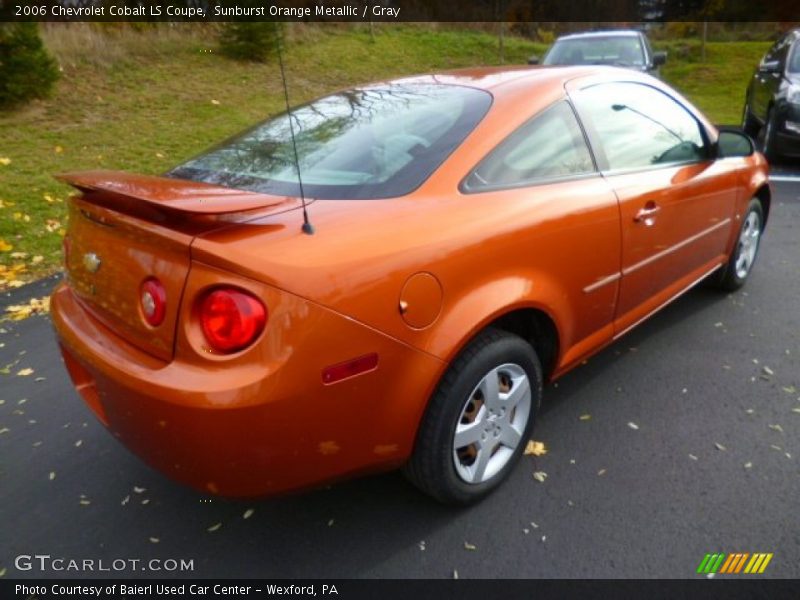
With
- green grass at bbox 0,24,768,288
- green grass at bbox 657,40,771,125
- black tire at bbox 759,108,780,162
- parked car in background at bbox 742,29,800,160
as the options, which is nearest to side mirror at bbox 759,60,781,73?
parked car in background at bbox 742,29,800,160

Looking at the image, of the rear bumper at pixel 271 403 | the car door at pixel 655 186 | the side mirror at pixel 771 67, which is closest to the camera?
the rear bumper at pixel 271 403

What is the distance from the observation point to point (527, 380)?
2383 millimetres

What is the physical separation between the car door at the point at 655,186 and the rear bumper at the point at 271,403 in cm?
132

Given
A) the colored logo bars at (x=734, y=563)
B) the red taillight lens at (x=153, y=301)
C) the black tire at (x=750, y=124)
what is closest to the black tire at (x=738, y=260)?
the colored logo bars at (x=734, y=563)

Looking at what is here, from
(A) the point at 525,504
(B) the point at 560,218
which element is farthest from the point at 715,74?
(A) the point at 525,504

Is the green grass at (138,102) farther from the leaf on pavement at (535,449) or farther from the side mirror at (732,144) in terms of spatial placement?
the side mirror at (732,144)

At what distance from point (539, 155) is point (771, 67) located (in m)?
7.41

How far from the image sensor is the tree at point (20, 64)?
8.71m

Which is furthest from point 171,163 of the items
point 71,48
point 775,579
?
point 775,579

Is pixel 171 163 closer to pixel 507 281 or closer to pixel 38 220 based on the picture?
pixel 38 220

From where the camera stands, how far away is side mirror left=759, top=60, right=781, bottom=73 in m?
7.79

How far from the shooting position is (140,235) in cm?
188

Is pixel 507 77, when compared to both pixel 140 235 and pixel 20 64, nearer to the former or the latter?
pixel 140 235

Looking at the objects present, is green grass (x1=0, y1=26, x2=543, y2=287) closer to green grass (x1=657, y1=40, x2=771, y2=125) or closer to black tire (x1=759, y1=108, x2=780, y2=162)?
green grass (x1=657, y1=40, x2=771, y2=125)
